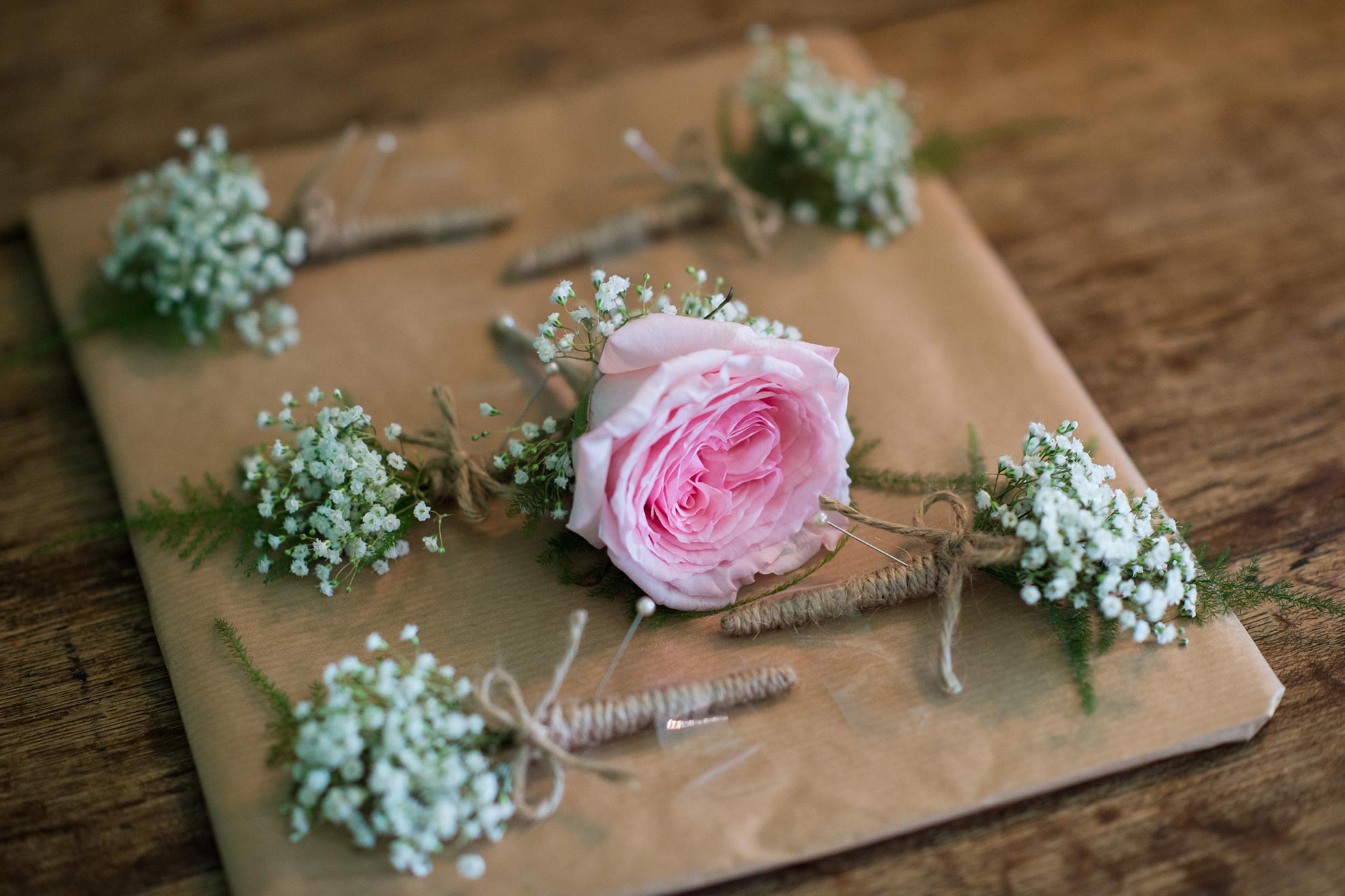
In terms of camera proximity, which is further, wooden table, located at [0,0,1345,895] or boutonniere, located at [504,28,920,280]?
boutonniere, located at [504,28,920,280]

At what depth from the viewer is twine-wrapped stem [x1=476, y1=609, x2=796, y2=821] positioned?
91 cm

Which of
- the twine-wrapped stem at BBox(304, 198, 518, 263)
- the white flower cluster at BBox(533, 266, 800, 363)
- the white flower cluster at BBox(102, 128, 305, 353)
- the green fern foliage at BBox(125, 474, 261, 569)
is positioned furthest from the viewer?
the twine-wrapped stem at BBox(304, 198, 518, 263)

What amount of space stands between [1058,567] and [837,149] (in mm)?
693

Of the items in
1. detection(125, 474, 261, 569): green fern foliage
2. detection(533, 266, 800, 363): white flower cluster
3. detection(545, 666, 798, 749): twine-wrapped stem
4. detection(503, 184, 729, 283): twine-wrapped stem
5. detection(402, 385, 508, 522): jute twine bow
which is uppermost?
detection(533, 266, 800, 363): white flower cluster

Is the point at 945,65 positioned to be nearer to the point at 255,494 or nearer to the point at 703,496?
the point at 703,496

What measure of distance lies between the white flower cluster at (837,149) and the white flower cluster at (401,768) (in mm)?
855

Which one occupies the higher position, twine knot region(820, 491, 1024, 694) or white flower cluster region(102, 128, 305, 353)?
white flower cluster region(102, 128, 305, 353)

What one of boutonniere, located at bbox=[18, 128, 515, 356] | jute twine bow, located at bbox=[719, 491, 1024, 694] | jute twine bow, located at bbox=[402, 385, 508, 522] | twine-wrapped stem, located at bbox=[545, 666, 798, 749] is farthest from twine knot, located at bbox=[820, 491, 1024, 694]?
boutonniere, located at bbox=[18, 128, 515, 356]

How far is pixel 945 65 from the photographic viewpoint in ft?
5.62

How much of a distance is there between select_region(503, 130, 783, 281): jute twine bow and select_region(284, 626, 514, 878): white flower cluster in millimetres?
634

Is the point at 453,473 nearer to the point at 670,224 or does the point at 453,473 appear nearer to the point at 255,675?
the point at 255,675

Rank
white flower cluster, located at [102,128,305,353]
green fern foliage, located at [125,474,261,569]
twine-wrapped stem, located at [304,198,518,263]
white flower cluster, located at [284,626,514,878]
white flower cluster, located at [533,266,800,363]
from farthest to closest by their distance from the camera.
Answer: twine-wrapped stem, located at [304,198,518,263] → white flower cluster, located at [102,128,305,353] → green fern foliage, located at [125,474,261,569] → white flower cluster, located at [533,266,800,363] → white flower cluster, located at [284,626,514,878]

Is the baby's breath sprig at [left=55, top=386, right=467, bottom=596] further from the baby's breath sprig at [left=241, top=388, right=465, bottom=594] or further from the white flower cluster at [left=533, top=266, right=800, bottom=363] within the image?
the white flower cluster at [left=533, top=266, right=800, bottom=363]

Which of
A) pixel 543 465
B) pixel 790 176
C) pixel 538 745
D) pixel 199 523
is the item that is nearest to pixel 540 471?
pixel 543 465
